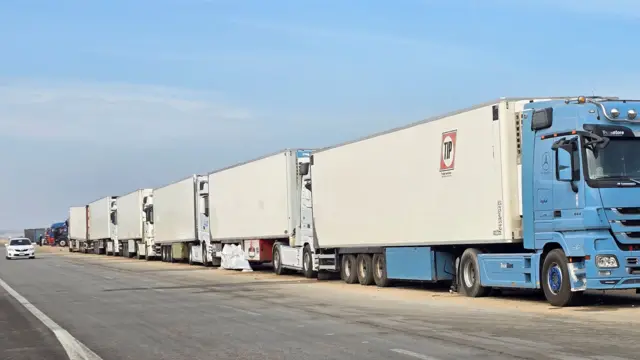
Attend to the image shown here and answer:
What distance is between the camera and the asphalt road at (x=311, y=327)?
11.2 meters

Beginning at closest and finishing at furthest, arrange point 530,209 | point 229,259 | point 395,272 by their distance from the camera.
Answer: point 530,209
point 395,272
point 229,259

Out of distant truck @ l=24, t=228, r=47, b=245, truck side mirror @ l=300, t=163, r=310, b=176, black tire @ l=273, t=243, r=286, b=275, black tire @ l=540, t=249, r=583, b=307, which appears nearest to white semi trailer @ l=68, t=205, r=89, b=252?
distant truck @ l=24, t=228, r=47, b=245

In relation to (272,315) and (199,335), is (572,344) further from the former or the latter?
(272,315)

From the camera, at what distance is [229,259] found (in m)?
38.3

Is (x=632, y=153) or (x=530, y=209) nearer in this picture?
(x=632, y=153)

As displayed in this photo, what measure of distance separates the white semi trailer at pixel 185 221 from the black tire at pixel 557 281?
25947 millimetres

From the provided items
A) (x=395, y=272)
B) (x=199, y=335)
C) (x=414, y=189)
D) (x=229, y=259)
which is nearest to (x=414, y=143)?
(x=414, y=189)

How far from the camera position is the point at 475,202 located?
1878 centimetres

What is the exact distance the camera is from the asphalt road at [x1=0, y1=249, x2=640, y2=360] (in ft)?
36.8

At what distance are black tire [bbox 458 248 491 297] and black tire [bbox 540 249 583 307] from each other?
227 cm

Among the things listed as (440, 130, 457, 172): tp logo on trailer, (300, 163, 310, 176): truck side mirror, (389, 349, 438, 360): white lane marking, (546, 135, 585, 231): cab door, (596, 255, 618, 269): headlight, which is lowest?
(389, 349, 438, 360): white lane marking

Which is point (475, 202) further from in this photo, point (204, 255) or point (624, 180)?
A: point (204, 255)

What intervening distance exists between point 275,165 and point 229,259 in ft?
26.7

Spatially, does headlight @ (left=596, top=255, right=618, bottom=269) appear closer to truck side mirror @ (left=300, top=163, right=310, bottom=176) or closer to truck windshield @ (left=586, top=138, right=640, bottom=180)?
truck windshield @ (left=586, top=138, right=640, bottom=180)
